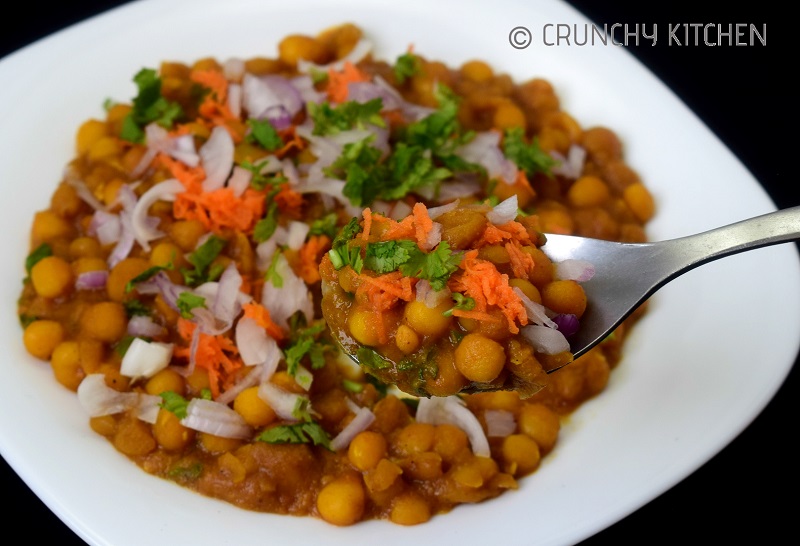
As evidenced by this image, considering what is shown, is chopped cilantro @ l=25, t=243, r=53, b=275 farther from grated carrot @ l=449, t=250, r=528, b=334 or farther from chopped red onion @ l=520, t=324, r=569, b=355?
chopped red onion @ l=520, t=324, r=569, b=355

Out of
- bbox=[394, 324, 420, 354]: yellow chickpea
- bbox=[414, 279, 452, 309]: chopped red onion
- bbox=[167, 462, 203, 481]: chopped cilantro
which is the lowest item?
bbox=[167, 462, 203, 481]: chopped cilantro

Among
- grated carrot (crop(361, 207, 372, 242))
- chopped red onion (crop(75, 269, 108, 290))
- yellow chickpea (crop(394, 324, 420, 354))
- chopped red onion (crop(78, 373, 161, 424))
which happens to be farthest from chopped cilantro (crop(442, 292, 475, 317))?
chopped red onion (crop(75, 269, 108, 290))

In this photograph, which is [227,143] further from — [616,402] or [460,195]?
[616,402]

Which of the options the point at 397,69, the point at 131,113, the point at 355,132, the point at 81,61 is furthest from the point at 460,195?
the point at 81,61

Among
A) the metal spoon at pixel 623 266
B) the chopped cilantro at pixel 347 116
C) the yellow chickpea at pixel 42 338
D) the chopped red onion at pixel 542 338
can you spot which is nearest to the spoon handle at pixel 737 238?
the metal spoon at pixel 623 266

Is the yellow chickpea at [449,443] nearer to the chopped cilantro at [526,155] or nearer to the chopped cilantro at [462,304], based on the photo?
the chopped cilantro at [462,304]

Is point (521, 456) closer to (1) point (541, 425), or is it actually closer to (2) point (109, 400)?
(1) point (541, 425)

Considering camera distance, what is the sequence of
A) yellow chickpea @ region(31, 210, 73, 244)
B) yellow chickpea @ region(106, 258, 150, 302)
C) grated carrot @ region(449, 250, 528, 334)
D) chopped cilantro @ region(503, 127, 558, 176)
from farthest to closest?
chopped cilantro @ region(503, 127, 558, 176)
yellow chickpea @ region(31, 210, 73, 244)
yellow chickpea @ region(106, 258, 150, 302)
grated carrot @ region(449, 250, 528, 334)
